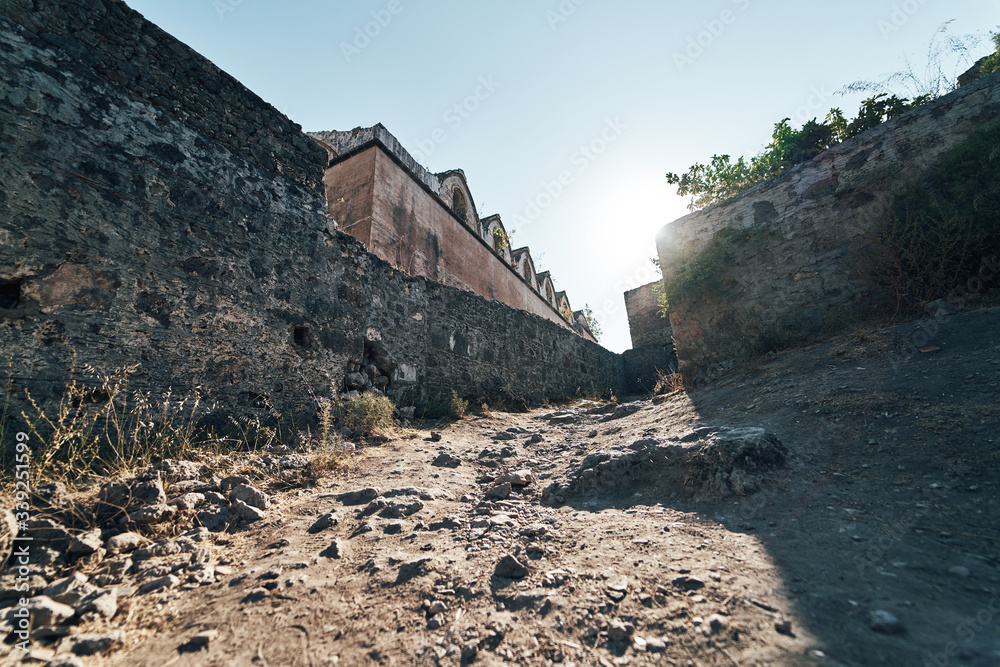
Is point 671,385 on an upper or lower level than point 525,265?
lower

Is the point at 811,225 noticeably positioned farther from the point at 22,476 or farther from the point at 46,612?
the point at 22,476

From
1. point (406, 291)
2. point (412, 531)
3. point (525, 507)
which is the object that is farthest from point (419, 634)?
point (406, 291)

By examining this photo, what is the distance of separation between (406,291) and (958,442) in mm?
5605

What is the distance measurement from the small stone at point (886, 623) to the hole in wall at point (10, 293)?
15.3 feet

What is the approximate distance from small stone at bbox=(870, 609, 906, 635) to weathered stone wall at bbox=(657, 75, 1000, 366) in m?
5.53

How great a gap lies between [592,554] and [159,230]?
13.5ft

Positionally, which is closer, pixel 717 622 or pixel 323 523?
pixel 717 622

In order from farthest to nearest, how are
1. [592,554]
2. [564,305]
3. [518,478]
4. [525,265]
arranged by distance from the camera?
[564,305]
[525,265]
[518,478]
[592,554]

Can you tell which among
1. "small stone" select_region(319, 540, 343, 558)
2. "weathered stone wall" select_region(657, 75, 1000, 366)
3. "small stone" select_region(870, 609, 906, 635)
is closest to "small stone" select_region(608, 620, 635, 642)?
"small stone" select_region(870, 609, 906, 635)

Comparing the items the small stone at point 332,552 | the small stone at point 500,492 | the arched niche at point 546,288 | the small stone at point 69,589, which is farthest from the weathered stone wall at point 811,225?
the arched niche at point 546,288

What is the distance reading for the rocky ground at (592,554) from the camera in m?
1.28

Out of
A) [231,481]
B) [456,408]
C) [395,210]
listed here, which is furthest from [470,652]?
[395,210]

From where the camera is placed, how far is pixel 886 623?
45.2 inches

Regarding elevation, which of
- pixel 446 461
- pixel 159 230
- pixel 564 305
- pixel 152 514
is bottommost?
pixel 446 461
